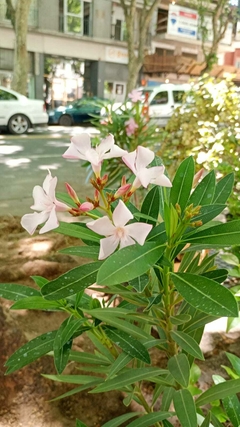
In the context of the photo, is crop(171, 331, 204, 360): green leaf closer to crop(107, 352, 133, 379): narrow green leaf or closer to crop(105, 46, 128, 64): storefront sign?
crop(107, 352, 133, 379): narrow green leaf

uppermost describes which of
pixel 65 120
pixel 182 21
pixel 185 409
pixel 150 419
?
pixel 182 21

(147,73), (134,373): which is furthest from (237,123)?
(147,73)

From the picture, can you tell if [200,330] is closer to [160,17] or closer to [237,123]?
[237,123]

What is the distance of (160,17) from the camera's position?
12.9 m

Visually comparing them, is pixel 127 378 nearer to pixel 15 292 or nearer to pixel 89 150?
pixel 15 292

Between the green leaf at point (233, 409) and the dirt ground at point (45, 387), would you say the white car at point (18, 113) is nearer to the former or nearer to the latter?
the dirt ground at point (45, 387)

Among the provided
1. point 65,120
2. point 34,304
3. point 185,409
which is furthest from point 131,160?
point 65,120

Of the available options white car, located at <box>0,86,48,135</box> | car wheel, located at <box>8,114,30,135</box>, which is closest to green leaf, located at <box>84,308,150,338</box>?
white car, located at <box>0,86,48,135</box>

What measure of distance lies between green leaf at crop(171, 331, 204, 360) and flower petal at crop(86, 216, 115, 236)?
12.2 inches

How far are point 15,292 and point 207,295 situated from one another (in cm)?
39

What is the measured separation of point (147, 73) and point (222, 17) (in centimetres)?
311

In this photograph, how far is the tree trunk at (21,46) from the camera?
24.7 feet

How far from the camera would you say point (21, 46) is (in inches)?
315

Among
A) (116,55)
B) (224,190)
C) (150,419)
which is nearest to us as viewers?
(224,190)
